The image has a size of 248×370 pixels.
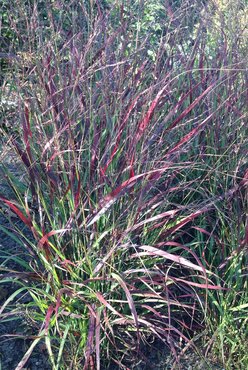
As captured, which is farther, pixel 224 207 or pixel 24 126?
pixel 224 207

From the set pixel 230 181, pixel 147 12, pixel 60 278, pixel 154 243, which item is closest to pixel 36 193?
pixel 60 278

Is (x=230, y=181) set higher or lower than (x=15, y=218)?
higher

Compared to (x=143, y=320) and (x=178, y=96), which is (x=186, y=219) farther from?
(x=178, y=96)

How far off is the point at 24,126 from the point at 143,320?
1.03 m

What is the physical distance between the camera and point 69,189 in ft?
8.23

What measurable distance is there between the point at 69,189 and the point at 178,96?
3.68ft

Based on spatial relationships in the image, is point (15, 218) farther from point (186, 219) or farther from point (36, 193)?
point (186, 219)

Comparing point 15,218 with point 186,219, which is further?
point 15,218

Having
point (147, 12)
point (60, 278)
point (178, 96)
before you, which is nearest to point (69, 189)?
point (60, 278)

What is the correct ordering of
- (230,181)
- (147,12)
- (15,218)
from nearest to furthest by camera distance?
(230,181)
(15,218)
(147,12)

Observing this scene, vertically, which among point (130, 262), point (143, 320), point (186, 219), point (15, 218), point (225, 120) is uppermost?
point (225, 120)

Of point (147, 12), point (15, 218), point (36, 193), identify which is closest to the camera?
point (36, 193)

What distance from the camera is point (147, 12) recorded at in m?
4.96

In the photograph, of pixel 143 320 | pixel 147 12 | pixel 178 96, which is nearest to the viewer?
pixel 143 320
